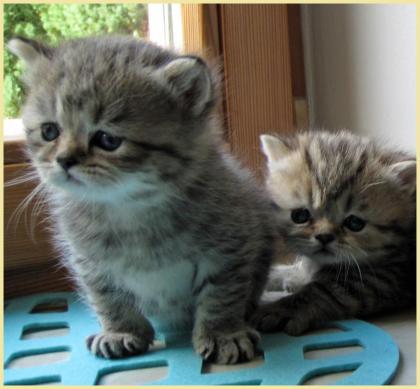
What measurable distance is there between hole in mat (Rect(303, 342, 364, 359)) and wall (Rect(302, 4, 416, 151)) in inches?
23.5

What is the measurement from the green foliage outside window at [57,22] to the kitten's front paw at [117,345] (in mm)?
707

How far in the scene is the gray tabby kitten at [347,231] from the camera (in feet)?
4.47

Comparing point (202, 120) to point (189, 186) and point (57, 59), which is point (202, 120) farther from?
point (57, 59)

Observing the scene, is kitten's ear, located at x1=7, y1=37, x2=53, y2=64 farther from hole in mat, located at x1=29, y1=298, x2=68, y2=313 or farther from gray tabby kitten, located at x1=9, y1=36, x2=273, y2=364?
hole in mat, located at x1=29, y1=298, x2=68, y2=313

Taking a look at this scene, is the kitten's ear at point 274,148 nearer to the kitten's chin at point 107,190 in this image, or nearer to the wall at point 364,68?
the wall at point 364,68

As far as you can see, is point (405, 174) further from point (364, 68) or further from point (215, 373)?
point (215, 373)

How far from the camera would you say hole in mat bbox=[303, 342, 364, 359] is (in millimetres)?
1209

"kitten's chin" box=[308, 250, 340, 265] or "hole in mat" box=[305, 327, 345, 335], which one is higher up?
"kitten's chin" box=[308, 250, 340, 265]

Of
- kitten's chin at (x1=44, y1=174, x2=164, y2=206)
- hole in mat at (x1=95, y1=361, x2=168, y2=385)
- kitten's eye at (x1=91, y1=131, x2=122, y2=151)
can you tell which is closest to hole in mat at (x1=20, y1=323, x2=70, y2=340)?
hole in mat at (x1=95, y1=361, x2=168, y2=385)

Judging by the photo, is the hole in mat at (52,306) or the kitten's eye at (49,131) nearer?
the kitten's eye at (49,131)

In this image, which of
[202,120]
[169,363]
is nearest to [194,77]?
[202,120]

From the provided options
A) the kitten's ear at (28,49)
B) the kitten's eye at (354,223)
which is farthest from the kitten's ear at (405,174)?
the kitten's ear at (28,49)

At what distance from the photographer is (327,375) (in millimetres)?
1129

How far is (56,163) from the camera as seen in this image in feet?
3.65
